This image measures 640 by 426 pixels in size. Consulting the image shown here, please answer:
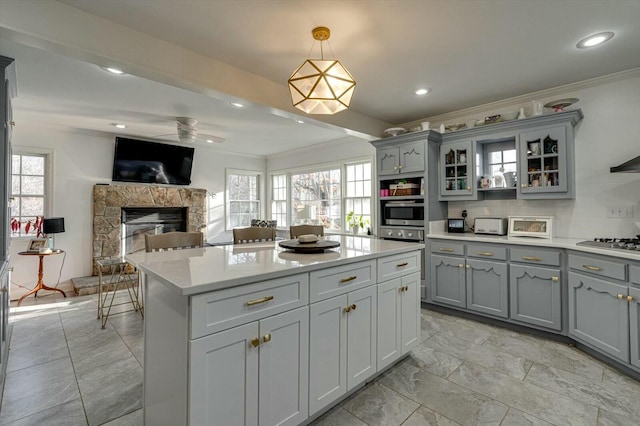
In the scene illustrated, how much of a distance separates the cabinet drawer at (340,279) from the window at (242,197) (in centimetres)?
509

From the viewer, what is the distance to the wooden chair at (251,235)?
114 inches

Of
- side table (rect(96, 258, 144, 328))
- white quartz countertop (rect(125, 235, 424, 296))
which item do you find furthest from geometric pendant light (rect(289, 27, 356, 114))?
side table (rect(96, 258, 144, 328))

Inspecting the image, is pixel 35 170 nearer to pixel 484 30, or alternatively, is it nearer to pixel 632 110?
pixel 484 30

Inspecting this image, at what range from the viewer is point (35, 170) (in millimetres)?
4422

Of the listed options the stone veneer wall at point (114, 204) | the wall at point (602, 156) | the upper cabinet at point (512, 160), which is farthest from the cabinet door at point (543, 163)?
the stone veneer wall at point (114, 204)

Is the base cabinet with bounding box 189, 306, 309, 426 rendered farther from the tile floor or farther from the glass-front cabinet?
the glass-front cabinet

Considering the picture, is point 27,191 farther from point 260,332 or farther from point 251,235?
point 260,332

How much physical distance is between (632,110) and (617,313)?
1.94m

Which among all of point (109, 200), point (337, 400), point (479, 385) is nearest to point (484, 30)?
point (479, 385)

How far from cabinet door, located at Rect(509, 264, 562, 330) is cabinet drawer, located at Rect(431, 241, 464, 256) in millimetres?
542

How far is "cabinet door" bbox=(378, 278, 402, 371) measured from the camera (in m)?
2.12

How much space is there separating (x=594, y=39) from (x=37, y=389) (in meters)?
4.87

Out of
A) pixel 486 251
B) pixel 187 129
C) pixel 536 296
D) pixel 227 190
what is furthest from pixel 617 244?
pixel 227 190

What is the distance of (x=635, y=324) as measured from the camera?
2.16 metres
